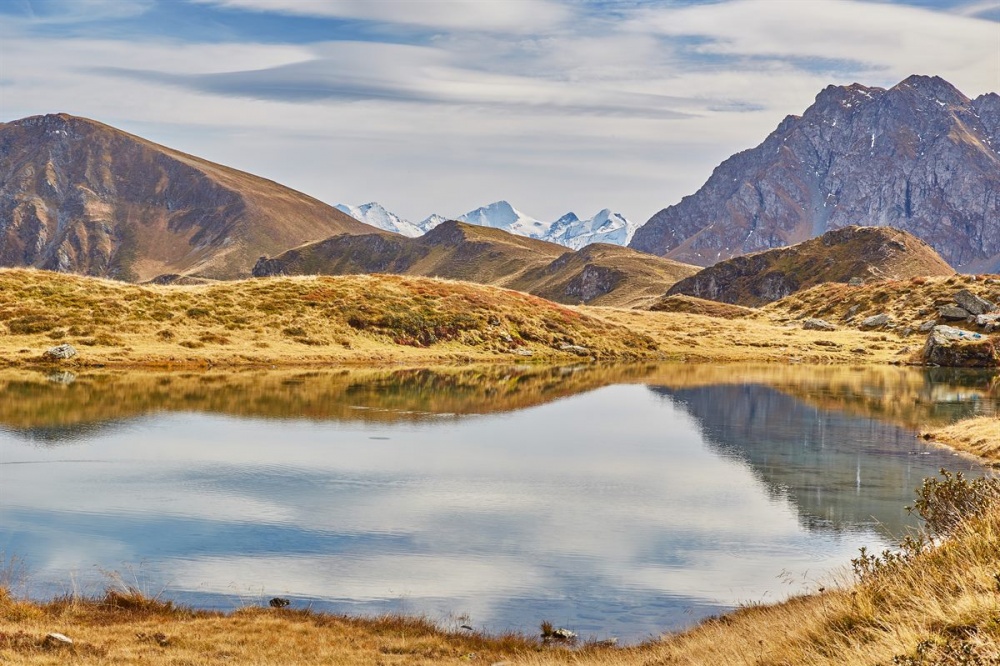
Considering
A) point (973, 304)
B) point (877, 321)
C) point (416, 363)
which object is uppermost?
point (973, 304)

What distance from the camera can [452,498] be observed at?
31.8 meters

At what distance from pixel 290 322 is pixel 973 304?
108599 millimetres

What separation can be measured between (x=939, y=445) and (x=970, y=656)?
39921 mm

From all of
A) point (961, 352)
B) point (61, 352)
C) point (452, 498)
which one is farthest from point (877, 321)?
point (452, 498)

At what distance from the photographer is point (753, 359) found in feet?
384

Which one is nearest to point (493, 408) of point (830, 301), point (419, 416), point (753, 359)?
point (419, 416)

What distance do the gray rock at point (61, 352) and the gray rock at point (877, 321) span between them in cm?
13037

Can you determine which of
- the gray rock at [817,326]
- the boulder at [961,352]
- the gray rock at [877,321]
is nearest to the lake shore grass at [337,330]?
the boulder at [961,352]

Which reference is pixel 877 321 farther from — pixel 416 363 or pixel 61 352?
pixel 61 352

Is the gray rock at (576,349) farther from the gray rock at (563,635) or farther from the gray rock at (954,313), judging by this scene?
the gray rock at (563,635)

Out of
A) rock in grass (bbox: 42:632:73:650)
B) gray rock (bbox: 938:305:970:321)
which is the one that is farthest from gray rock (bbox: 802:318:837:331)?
rock in grass (bbox: 42:632:73:650)

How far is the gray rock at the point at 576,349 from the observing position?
4449 inches

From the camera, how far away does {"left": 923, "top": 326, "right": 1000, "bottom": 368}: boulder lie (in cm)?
10889

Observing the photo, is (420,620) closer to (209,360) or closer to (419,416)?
(419,416)
